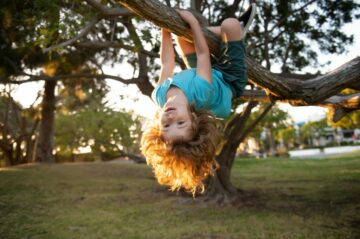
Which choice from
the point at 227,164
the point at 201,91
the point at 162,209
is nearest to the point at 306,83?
the point at 201,91

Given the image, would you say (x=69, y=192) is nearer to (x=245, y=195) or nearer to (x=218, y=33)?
(x=245, y=195)

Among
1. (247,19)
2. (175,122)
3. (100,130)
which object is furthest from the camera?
(100,130)

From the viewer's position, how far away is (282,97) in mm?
4504

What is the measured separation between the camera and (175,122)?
2.85 meters

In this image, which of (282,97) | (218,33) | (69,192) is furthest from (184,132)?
(69,192)

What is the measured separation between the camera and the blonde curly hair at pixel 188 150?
2939 mm

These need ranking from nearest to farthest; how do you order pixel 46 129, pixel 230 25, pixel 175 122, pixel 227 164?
pixel 175 122, pixel 230 25, pixel 227 164, pixel 46 129

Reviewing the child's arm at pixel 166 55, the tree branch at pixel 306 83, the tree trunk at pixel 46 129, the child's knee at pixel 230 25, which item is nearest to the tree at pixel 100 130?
the tree trunk at pixel 46 129

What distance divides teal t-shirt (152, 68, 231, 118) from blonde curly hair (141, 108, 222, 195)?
0.33 feet

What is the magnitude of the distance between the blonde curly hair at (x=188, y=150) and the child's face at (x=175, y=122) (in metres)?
0.05

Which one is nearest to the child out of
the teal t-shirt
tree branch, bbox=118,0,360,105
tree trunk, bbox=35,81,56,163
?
the teal t-shirt

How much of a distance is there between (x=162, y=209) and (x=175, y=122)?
6446 millimetres

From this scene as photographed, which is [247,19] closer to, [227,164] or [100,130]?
[227,164]

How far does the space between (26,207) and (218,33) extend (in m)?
7.36
